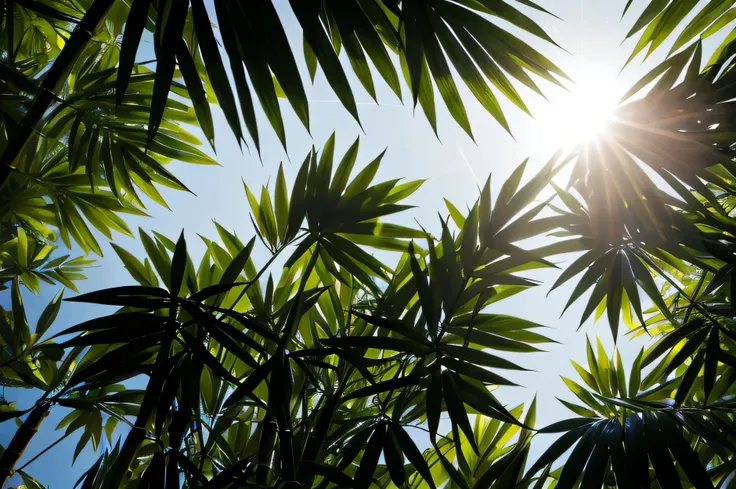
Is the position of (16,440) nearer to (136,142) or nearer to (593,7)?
(136,142)

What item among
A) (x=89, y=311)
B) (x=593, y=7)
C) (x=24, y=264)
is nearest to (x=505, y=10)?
(x=593, y=7)

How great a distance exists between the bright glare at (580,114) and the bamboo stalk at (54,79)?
82cm

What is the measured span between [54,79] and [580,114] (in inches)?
37.3

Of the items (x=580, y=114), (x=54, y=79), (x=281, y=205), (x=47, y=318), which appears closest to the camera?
(x=54, y=79)

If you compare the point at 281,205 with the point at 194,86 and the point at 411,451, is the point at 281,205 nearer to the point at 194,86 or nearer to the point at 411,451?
the point at 194,86

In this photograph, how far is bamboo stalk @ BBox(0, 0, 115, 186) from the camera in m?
0.80

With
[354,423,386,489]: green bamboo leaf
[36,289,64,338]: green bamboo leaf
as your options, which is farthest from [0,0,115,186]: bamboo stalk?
[354,423,386,489]: green bamboo leaf

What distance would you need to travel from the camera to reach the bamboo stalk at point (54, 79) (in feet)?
2.62

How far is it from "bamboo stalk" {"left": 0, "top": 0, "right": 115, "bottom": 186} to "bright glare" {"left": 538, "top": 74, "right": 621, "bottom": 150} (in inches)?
32.1

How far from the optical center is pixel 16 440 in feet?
2.77

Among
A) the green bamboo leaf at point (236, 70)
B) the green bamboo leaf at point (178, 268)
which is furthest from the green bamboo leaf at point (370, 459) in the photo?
the green bamboo leaf at point (236, 70)

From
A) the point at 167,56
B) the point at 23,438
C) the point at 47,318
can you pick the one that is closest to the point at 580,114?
the point at 167,56

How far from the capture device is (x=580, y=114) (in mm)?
957

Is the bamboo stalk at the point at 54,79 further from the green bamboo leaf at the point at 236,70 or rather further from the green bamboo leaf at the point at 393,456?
the green bamboo leaf at the point at 393,456
